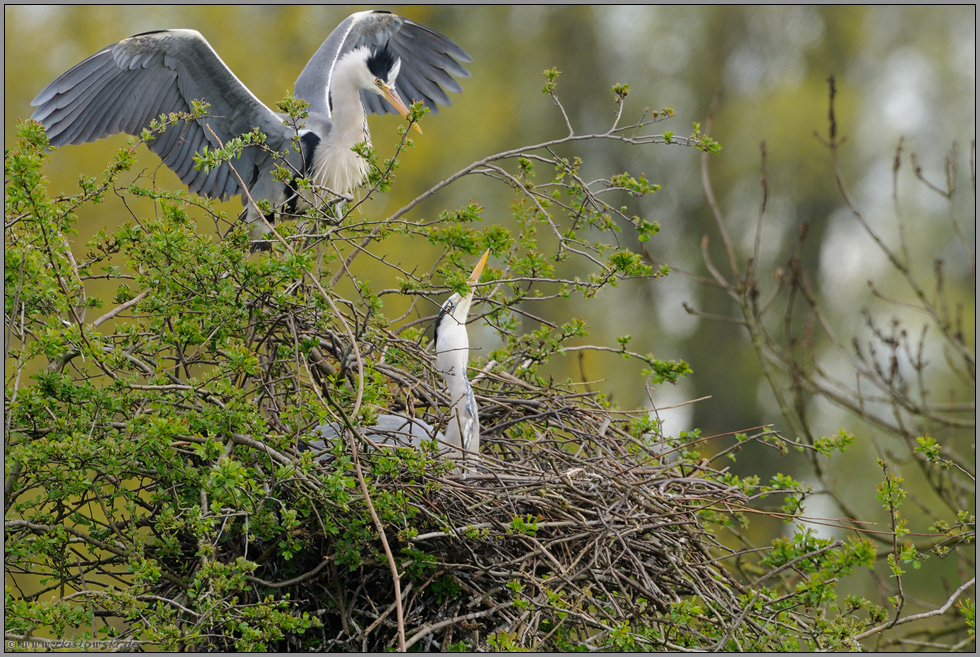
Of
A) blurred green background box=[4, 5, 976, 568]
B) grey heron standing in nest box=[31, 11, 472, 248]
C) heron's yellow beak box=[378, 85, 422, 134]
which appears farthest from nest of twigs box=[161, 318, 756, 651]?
blurred green background box=[4, 5, 976, 568]

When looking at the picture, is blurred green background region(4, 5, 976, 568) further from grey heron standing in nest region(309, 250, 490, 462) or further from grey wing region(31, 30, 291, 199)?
grey heron standing in nest region(309, 250, 490, 462)

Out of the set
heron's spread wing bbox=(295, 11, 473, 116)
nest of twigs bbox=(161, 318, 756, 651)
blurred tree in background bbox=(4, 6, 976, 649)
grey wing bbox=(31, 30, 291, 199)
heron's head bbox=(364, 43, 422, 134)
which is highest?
blurred tree in background bbox=(4, 6, 976, 649)

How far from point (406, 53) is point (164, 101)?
1202 millimetres

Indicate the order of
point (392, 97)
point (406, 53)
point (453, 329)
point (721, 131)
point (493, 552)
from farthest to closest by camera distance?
point (721, 131) → point (406, 53) → point (392, 97) → point (453, 329) → point (493, 552)

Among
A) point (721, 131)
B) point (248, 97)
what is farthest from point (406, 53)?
point (721, 131)

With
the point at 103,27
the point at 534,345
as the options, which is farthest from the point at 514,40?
the point at 534,345

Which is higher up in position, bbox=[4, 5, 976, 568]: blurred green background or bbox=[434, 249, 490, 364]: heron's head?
bbox=[4, 5, 976, 568]: blurred green background

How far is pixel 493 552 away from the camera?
2492mm

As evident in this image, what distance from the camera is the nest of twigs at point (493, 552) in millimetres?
2256

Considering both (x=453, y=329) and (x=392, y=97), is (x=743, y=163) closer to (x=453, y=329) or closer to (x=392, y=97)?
(x=392, y=97)

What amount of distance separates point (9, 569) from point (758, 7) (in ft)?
41.7

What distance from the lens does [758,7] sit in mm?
12969

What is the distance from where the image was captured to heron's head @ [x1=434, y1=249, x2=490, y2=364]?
296cm

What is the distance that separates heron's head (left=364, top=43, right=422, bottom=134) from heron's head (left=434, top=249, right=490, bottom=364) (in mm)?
1453
